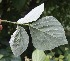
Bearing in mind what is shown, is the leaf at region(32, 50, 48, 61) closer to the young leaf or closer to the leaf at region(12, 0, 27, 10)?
the young leaf

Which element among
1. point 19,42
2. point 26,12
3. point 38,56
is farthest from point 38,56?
point 26,12

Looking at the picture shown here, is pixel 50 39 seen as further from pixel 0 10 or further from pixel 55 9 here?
pixel 55 9

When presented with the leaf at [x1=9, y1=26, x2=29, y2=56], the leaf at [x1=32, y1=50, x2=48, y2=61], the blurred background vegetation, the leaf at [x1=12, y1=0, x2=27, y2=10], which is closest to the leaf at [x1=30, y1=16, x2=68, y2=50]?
the leaf at [x1=9, y1=26, x2=29, y2=56]

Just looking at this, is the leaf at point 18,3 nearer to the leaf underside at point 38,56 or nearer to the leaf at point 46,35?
the leaf underside at point 38,56

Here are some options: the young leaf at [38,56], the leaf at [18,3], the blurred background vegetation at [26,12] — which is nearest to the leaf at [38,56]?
the young leaf at [38,56]

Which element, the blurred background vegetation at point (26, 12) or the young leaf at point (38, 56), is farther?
the blurred background vegetation at point (26, 12)

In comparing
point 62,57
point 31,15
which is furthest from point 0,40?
point 31,15

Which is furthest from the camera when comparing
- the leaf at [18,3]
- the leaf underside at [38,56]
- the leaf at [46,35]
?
the leaf at [18,3]
